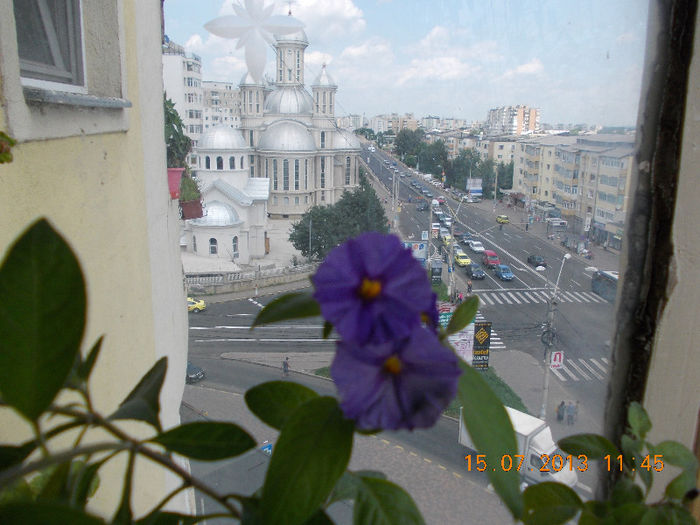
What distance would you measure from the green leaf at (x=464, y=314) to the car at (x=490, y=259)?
1.93m

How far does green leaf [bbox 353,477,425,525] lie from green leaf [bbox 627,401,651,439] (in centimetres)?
20

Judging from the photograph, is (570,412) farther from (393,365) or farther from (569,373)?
(393,365)

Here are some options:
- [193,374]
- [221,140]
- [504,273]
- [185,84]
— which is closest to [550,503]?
[504,273]

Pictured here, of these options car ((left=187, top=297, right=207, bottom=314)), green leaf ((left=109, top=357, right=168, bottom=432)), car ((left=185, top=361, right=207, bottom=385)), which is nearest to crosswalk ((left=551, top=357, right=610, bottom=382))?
green leaf ((left=109, top=357, right=168, bottom=432))

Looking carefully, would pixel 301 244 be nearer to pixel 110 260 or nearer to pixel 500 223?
pixel 500 223

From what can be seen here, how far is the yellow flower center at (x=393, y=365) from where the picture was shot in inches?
6.9

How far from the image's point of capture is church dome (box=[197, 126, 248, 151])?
9.70 meters

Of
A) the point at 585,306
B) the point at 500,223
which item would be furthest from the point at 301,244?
the point at 585,306

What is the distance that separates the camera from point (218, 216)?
933 centimetres

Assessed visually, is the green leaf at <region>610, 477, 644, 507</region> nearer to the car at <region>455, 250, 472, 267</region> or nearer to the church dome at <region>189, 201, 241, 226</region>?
the car at <region>455, 250, 472, 267</region>

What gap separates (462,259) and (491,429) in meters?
2.34

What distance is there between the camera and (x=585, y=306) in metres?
0.64

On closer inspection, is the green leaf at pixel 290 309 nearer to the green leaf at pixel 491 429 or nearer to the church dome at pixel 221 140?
the green leaf at pixel 491 429

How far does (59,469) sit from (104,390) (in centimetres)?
58
